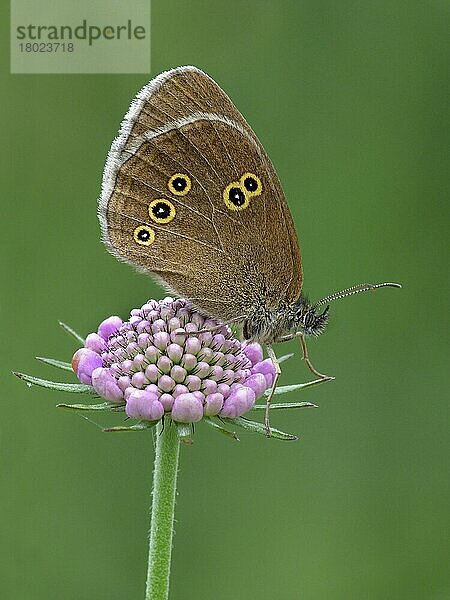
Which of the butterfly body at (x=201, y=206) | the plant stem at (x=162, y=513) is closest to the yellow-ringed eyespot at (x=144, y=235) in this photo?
the butterfly body at (x=201, y=206)

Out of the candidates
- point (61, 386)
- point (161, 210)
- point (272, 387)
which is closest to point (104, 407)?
point (61, 386)

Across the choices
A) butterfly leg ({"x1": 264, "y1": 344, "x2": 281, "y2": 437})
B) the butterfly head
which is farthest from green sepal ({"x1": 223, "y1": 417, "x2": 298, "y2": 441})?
the butterfly head

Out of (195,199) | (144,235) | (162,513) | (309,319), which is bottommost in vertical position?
(162,513)

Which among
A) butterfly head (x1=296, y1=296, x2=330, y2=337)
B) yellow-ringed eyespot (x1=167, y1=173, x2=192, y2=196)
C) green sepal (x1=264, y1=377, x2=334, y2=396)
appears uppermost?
yellow-ringed eyespot (x1=167, y1=173, x2=192, y2=196)

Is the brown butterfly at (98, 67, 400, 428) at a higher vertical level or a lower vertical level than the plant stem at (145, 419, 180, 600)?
higher

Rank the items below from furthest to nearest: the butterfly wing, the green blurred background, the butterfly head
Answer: the green blurred background < the butterfly head < the butterfly wing

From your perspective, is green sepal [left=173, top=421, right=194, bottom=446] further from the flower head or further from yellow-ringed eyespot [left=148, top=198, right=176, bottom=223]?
yellow-ringed eyespot [left=148, top=198, right=176, bottom=223]

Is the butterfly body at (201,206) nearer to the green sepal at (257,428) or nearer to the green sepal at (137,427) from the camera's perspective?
the green sepal at (257,428)

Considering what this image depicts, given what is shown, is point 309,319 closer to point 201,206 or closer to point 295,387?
point 295,387

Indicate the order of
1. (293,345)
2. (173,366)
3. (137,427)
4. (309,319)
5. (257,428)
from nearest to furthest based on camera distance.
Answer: (137,427) < (257,428) < (173,366) < (309,319) < (293,345)
